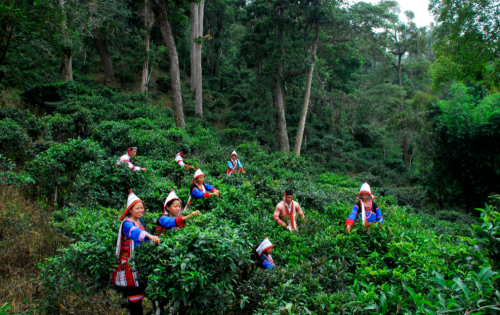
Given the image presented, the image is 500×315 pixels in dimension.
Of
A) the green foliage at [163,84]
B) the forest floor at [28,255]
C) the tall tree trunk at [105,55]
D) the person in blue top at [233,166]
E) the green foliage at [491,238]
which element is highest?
the tall tree trunk at [105,55]

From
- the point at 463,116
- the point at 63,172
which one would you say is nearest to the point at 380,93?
the point at 463,116

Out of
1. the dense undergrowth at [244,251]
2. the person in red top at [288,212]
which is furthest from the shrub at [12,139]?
the person in red top at [288,212]

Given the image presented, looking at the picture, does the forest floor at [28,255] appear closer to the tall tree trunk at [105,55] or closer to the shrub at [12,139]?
the shrub at [12,139]

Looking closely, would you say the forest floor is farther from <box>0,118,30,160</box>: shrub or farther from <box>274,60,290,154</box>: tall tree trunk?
<box>274,60,290,154</box>: tall tree trunk

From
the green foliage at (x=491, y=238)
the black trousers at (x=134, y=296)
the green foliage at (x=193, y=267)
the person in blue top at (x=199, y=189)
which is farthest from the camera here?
the person in blue top at (x=199, y=189)

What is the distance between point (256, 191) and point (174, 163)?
2836 millimetres

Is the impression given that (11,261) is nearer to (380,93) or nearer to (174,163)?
(174,163)

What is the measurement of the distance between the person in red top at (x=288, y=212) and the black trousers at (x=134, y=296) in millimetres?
2743

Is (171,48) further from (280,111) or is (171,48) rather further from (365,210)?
(365,210)

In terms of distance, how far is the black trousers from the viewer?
12.4ft

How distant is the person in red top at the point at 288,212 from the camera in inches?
232

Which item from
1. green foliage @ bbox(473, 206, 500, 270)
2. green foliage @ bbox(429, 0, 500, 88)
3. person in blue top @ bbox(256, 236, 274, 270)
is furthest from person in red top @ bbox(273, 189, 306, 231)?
green foliage @ bbox(429, 0, 500, 88)

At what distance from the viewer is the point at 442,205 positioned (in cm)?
1783

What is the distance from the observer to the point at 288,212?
604cm
